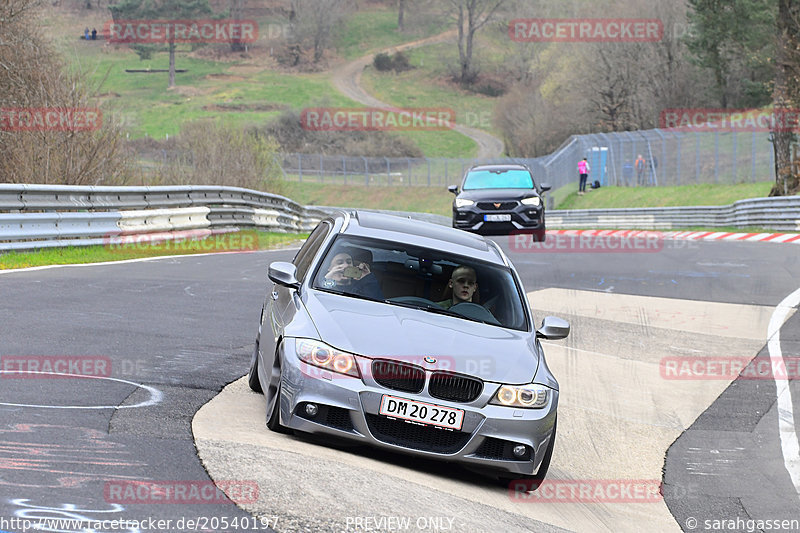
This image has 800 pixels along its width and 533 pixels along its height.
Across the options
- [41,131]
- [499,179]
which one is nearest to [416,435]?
[41,131]

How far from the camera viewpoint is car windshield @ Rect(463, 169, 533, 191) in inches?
982

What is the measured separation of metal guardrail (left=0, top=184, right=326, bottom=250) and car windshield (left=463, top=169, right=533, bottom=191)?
19.3 ft

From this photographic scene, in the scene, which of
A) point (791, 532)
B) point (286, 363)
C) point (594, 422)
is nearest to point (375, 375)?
point (286, 363)

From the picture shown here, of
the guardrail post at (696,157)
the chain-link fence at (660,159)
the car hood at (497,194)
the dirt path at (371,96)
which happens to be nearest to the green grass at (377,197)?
the chain-link fence at (660,159)

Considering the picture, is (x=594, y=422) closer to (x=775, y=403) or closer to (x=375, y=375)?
(x=775, y=403)

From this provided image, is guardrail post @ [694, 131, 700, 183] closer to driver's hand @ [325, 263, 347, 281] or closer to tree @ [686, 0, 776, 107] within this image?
tree @ [686, 0, 776, 107]

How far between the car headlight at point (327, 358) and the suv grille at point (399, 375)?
13cm

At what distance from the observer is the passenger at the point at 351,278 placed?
7.85 m

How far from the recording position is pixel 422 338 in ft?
23.1

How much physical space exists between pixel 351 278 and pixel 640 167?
46889 millimetres

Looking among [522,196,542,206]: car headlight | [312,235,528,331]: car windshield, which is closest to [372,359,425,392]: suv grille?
[312,235,528,331]: car windshield

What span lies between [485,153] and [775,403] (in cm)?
9335

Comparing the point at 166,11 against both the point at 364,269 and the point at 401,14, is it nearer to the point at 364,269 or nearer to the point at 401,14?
the point at 401,14

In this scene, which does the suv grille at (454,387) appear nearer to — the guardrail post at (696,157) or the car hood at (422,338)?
Answer: the car hood at (422,338)
